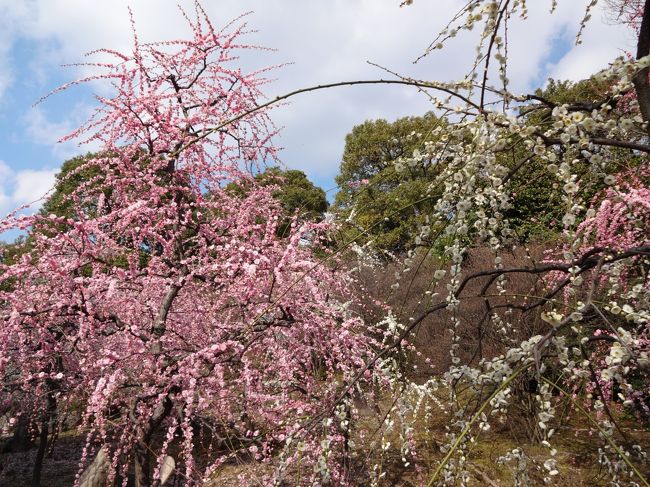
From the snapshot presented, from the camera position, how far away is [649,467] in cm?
548

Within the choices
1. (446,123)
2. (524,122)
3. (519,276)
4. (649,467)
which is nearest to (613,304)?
(524,122)

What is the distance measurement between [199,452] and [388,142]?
17.4 metres

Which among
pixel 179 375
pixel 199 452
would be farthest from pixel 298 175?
pixel 179 375

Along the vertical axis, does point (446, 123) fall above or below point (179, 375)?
above

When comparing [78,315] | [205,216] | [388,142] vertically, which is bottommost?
[78,315]

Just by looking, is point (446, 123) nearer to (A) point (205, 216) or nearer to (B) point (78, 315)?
(A) point (205, 216)

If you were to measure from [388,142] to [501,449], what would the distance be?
17.4m

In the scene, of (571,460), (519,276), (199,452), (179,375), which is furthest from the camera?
(199,452)

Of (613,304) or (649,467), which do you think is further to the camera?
(649,467)

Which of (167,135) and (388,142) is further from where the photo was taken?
(388,142)

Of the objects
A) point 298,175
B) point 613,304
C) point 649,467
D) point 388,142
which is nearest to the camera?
point 613,304

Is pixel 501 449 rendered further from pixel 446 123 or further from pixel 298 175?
pixel 298 175

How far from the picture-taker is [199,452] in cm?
878

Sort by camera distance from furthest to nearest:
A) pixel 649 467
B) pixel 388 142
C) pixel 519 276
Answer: pixel 388 142 < pixel 519 276 < pixel 649 467
